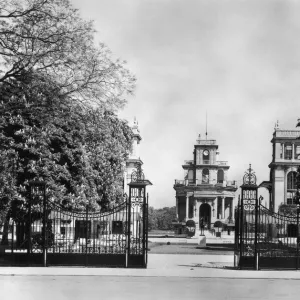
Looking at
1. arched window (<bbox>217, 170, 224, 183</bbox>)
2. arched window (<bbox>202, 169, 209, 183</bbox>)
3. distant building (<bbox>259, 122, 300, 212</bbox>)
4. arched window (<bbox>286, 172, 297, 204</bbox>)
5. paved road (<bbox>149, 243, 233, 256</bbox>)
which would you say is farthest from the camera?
arched window (<bbox>217, 170, 224, 183</bbox>)

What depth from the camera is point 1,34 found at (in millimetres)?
22031

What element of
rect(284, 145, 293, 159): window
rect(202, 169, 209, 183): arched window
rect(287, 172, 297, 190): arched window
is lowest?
rect(287, 172, 297, 190): arched window

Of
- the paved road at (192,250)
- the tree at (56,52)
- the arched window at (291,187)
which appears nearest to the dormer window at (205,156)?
the arched window at (291,187)

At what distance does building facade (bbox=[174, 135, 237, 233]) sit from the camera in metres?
115

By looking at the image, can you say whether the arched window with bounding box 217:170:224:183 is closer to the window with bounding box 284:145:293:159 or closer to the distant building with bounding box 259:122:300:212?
the distant building with bounding box 259:122:300:212

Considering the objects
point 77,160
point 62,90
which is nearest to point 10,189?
point 77,160

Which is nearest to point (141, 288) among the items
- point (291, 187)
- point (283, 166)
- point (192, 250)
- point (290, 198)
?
point (192, 250)

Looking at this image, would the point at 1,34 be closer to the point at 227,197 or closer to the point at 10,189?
the point at 10,189

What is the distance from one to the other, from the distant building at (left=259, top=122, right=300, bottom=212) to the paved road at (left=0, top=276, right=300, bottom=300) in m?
81.8

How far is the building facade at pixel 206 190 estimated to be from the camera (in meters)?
115

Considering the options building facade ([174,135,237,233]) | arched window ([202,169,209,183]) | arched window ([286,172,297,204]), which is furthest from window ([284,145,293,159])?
arched window ([202,169,209,183])

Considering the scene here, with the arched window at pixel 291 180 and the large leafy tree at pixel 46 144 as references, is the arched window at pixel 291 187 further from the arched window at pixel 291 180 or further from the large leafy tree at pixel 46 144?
the large leafy tree at pixel 46 144

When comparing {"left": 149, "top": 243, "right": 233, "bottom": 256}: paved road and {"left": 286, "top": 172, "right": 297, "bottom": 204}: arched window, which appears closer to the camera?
{"left": 149, "top": 243, "right": 233, "bottom": 256}: paved road

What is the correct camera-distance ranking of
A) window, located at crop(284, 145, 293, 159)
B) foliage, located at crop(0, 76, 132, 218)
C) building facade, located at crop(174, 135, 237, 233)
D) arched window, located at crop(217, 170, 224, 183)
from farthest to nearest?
arched window, located at crop(217, 170, 224, 183), building facade, located at crop(174, 135, 237, 233), window, located at crop(284, 145, 293, 159), foliage, located at crop(0, 76, 132, 218)
